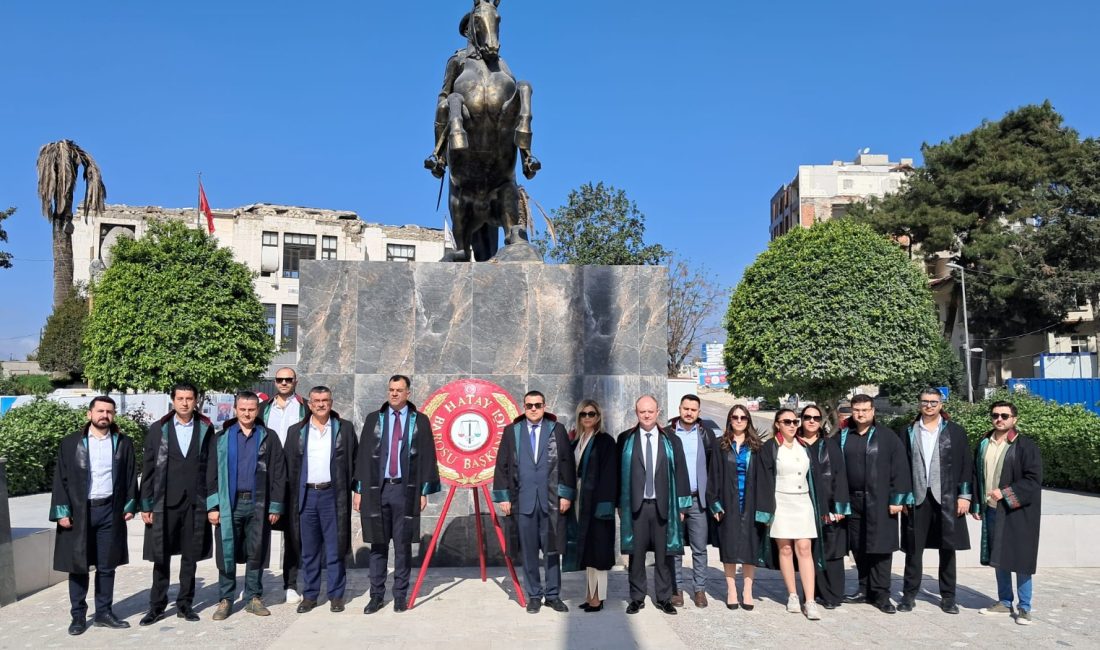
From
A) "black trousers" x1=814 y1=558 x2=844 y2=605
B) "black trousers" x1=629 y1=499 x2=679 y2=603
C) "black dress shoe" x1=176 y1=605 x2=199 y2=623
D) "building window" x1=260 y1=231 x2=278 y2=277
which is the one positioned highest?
"building window" x1=260 y1=231 x2=278 y2=277

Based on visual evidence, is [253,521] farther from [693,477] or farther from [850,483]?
[850,483]

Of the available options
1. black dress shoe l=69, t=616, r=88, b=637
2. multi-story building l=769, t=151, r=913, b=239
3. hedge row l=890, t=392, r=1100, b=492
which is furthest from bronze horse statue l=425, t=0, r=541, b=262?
multi-story building l=769, t=151, r=913, b=239

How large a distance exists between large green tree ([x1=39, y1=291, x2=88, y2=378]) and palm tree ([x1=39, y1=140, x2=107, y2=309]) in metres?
0.51

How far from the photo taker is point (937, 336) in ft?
67.9

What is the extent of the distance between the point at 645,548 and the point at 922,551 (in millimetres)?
2371

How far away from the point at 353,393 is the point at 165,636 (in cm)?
273

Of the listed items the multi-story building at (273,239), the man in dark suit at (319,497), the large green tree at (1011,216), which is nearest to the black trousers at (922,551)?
the man in dark suit at (319,497)

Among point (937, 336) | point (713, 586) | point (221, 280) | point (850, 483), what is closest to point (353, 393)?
point (713, 586)

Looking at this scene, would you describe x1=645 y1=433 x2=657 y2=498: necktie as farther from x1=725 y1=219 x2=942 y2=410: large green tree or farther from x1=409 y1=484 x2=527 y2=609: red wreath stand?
x1=725 y1=219 x2=942 y2=410: large green tree

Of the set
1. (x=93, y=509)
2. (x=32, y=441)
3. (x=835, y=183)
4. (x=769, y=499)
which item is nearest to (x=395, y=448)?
(x=93, y=509)

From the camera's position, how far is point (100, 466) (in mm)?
6191

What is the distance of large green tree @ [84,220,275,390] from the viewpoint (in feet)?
67.1

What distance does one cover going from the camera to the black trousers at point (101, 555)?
610cm

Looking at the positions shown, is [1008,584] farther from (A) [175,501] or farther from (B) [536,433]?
(A) [175,501]
